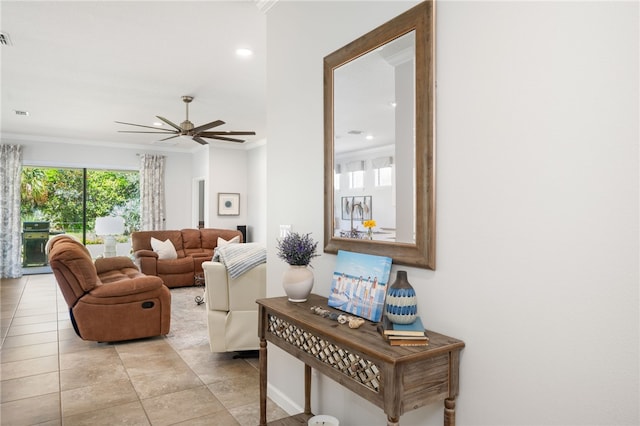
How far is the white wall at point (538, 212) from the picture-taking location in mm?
1110

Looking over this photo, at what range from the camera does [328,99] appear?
7.49 ft

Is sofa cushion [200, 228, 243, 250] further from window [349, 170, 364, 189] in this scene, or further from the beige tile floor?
window [349, 170, 364, 189]

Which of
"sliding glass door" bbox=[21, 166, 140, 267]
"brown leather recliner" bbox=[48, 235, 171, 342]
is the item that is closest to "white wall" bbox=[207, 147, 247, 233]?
"sliding glass door" bbox=[21, 166, 140, 267]

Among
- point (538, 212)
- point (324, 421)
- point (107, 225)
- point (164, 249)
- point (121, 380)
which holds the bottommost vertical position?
point (121, 380)

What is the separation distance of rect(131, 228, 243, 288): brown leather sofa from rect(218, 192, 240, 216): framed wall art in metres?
0.80

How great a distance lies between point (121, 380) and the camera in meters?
3.11

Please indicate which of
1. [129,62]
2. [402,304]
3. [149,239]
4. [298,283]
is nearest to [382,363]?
[402,304]

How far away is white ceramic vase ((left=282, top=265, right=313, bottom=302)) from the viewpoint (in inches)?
83.7

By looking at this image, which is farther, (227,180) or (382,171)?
(227,180)

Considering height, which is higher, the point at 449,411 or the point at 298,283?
the point at 298,283

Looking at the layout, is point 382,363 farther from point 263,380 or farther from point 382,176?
point 263,380

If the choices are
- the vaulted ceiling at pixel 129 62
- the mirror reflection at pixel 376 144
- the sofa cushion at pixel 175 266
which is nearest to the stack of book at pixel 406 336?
the mirror reflection at pixel 376 144

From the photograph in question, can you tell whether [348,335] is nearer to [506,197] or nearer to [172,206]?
[506,197]

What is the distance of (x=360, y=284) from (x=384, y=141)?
678mm
